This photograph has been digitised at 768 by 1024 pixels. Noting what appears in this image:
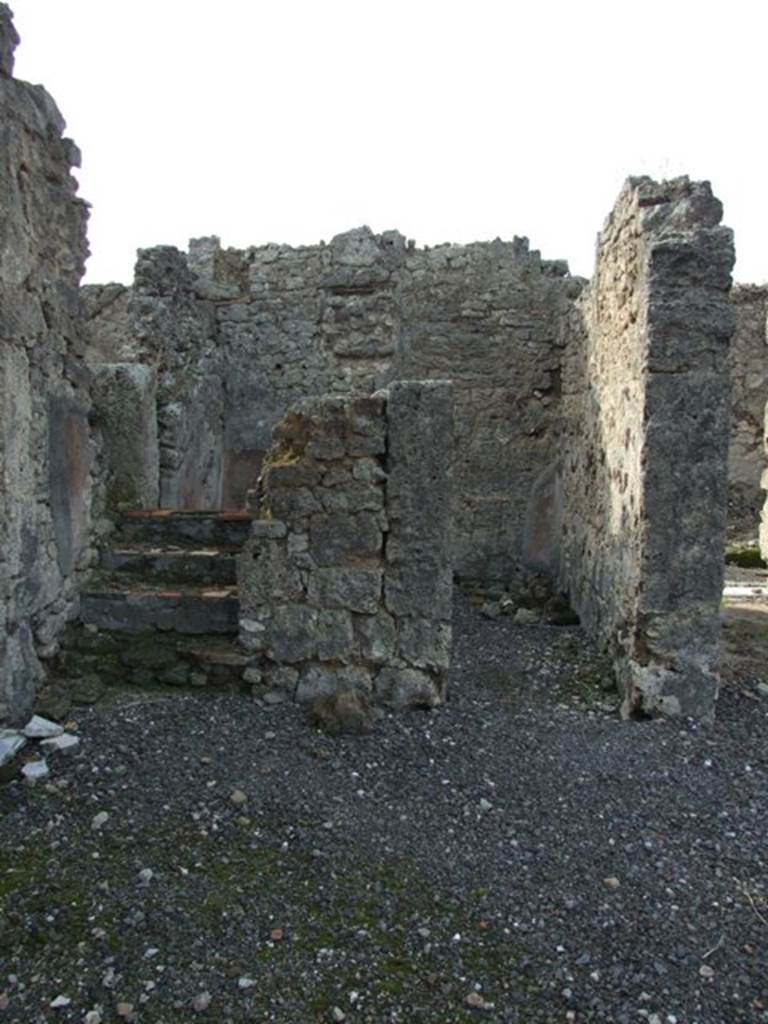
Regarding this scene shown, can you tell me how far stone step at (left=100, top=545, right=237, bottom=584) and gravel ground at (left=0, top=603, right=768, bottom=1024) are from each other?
910mm

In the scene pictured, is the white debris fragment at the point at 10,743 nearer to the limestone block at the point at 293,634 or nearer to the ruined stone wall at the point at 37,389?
the ruined stone wall at the point at 37,389

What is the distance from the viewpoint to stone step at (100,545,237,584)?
4766mm

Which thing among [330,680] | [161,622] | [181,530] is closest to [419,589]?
[330,680]

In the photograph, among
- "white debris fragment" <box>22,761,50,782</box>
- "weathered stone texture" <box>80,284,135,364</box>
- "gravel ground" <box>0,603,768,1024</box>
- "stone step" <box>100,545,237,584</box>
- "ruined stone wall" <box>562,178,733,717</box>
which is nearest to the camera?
"gravel ground" <box>0,603,768,1024</box>

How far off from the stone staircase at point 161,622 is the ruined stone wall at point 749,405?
33.1 ft

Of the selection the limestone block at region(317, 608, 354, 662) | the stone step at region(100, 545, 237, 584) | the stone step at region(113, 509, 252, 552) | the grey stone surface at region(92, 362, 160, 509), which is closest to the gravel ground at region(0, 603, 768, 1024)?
the limestone block at region(317, 608, 354, 662)

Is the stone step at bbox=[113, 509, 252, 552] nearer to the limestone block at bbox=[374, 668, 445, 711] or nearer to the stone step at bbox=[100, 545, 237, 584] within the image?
the stone step at bbox=[100, 545, 237, 584]

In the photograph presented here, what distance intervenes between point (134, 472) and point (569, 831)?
3653 mm

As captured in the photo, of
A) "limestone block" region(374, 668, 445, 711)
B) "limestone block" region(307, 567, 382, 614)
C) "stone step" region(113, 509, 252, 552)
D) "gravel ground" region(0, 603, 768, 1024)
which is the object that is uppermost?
"stone step" region(113, 509, 252, 552)

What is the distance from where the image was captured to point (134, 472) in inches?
204

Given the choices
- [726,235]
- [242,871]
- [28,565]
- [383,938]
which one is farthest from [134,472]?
[726,235]

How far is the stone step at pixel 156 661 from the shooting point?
4.29 m

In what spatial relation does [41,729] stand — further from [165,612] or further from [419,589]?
[419,589]

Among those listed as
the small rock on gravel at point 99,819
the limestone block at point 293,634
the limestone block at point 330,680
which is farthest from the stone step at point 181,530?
the small rock on gravel at point 99,819
